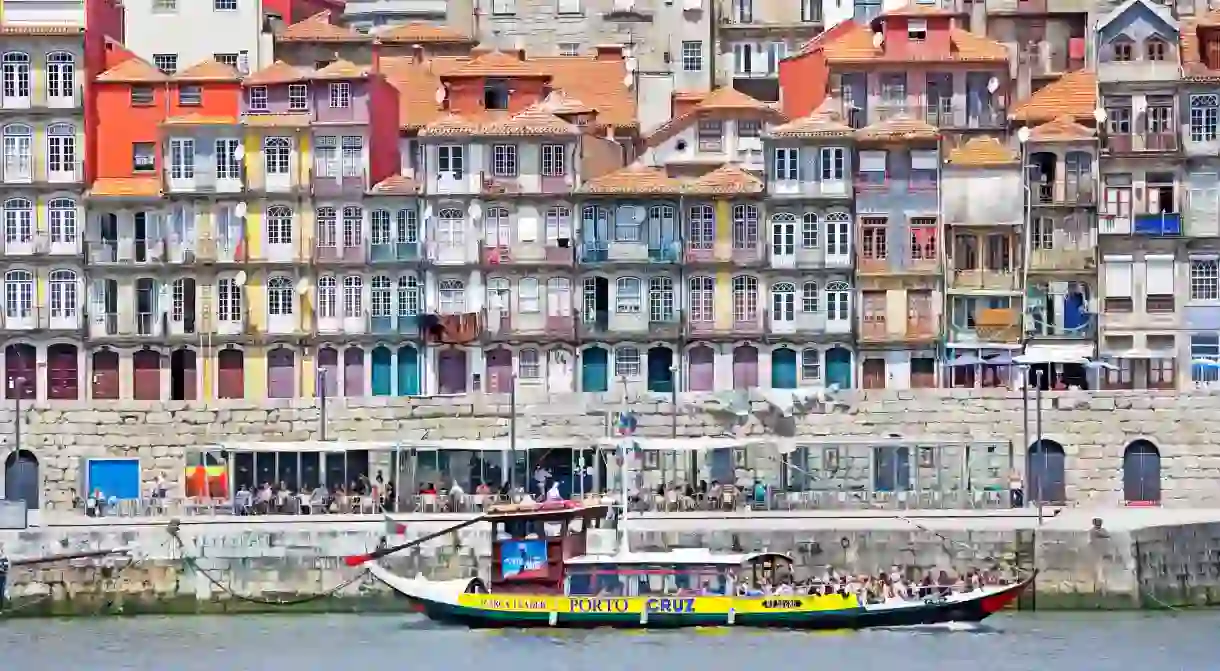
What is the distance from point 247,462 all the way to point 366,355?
541 inches

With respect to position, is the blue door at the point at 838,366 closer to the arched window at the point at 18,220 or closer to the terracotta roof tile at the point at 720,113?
the terracotta roof tile at the point at 720,113

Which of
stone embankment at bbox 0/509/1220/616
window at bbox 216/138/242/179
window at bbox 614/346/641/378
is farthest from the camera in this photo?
window at bbox 216/138/242/179

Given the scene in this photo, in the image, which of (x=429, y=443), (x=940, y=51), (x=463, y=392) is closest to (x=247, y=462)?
(x=429, y=443)

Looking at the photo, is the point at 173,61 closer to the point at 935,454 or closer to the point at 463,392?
the point at 463,392

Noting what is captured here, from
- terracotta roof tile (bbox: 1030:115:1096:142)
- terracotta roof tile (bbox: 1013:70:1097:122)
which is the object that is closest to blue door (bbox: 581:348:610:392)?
terracotta roof tile (bbox: 1030:115:1096:142)

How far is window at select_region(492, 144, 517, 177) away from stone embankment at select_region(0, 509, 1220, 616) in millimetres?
25573

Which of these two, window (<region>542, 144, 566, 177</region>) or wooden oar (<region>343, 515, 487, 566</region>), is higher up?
window (<region>542, 144, 566, 177</region>)

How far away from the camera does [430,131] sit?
384ft

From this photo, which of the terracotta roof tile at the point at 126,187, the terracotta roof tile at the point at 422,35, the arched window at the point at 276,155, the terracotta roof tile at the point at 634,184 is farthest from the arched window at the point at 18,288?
the terracotta roof tile at the point at 422,35

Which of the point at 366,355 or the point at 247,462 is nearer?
the point at 247,462

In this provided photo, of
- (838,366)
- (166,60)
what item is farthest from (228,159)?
(838,366)

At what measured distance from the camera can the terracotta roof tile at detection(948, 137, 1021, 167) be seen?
383ft

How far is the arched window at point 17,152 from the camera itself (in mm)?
117500

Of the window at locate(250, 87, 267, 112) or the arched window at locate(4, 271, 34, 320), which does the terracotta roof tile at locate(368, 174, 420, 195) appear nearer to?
the window at locate(250, 87, 267, 112)
